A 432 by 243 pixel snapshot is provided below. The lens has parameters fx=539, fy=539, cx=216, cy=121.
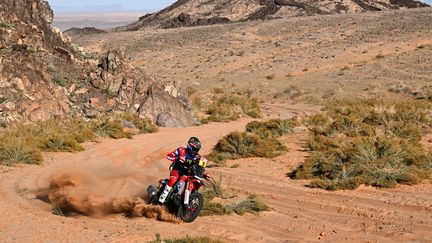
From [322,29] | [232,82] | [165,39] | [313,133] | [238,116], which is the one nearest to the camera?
[313,133]

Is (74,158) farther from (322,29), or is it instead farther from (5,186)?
(322,29)

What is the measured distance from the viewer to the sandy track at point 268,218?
9172mm

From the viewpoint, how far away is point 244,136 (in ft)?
57.8

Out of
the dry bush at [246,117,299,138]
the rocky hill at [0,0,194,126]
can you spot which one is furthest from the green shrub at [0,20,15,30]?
the dry bush at [246,117,299,138]

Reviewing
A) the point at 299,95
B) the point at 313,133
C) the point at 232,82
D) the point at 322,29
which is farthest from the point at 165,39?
the point at 313,133

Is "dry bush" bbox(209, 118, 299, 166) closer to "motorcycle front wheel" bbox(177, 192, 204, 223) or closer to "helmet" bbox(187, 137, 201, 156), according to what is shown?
"motorcycle front wheel" bbox(177, 192, 204, 223)

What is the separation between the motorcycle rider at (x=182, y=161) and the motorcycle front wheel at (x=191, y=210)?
1.23ft

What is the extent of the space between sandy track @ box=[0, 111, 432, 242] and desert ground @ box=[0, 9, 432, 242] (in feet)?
0.06

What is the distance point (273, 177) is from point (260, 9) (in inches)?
2784

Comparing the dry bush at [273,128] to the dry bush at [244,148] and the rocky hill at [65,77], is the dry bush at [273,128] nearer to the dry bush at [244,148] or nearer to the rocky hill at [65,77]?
the dry bush at [244,148]

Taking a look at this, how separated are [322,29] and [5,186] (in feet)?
184

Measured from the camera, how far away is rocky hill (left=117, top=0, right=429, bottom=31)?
8019 centimetres

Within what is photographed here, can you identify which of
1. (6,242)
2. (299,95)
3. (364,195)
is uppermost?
(6,242)

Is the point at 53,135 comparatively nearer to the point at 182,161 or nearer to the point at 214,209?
the point at 214,209
